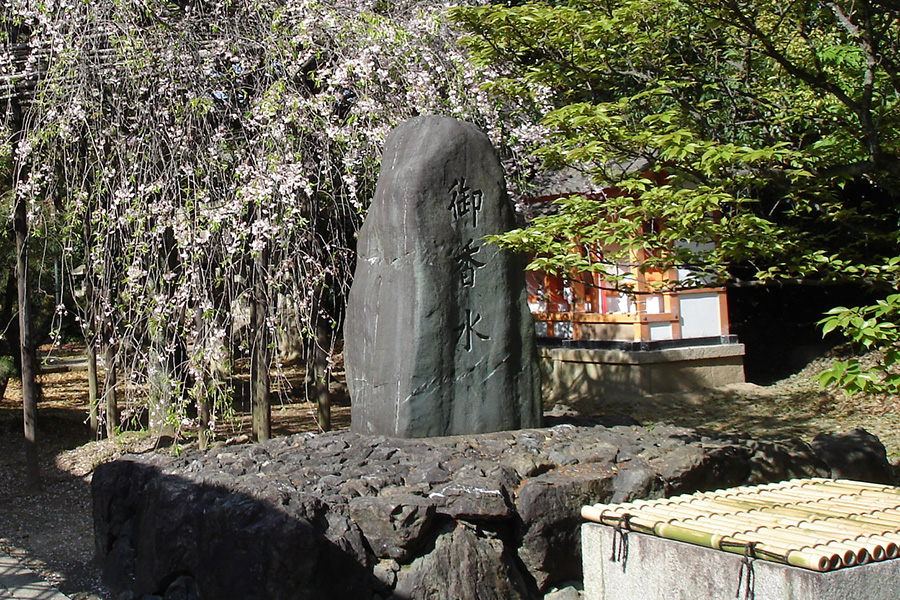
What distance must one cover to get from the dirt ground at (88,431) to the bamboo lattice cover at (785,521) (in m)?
3.43

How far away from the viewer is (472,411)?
575 cm

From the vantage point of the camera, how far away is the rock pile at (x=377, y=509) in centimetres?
432

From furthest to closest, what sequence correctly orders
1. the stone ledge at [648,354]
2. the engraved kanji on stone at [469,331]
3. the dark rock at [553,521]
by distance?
the stone ledge at [648,354], the engraved kanji on stone at [469,331], the dark rock at [553,521]

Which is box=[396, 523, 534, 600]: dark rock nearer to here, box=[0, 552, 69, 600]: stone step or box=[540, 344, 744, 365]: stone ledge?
box=[0, 552, 69, 600]: stone step

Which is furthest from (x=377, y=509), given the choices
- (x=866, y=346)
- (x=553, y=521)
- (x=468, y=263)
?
(x=866, y=346)

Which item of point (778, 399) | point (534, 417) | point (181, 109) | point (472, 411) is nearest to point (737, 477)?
point (534, 417)

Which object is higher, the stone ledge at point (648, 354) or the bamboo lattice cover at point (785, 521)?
the stone ledge at point (648, 354)

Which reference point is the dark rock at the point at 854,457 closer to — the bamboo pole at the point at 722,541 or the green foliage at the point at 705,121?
the green foliage at the point at 705,121

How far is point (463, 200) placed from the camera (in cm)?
583

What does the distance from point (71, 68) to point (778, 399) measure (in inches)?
392

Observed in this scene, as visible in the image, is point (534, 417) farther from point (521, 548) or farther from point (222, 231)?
point (222, 231)

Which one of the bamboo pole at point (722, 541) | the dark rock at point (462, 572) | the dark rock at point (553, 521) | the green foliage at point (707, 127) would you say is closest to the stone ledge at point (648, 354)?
the green foliage at point (707, 127)

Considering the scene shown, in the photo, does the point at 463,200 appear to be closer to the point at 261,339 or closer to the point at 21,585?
the point at 261,339

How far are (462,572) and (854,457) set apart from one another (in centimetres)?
366
